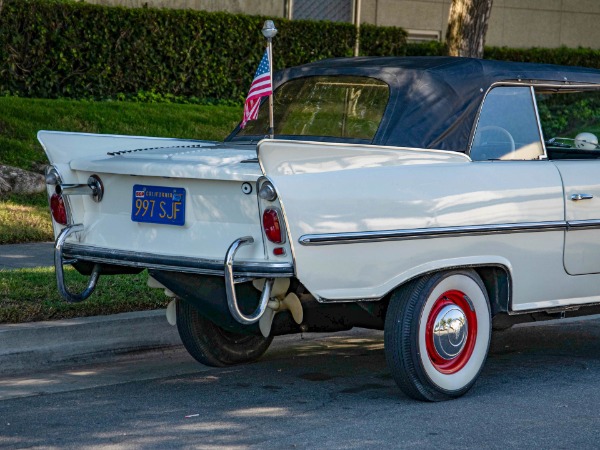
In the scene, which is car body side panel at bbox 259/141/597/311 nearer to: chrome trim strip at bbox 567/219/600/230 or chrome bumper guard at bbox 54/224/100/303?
chrome trim strip at bbox 567/219/600/230

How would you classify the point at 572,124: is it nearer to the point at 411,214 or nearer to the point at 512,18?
the point at 411,214

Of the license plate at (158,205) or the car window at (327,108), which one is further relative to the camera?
the car window at (327,108)

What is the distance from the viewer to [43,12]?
15.1 metres

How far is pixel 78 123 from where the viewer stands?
13.9 metres

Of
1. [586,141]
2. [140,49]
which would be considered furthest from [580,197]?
[140,49]

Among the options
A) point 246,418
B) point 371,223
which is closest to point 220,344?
point 246,418

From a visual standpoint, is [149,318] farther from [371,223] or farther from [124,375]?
[371,223]

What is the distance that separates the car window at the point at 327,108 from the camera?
6302mm

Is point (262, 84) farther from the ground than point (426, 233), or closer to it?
farther from the ground

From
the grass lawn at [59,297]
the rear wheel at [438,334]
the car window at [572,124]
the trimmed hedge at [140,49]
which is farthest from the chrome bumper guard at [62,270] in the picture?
the trimmed hedge at [140,49]

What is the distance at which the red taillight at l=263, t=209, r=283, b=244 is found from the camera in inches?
209

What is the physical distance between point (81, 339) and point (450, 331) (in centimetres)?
235

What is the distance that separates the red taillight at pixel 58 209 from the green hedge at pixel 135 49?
907cm

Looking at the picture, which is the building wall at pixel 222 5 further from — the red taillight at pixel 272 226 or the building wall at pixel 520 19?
the red taillight at pixel 272 226
